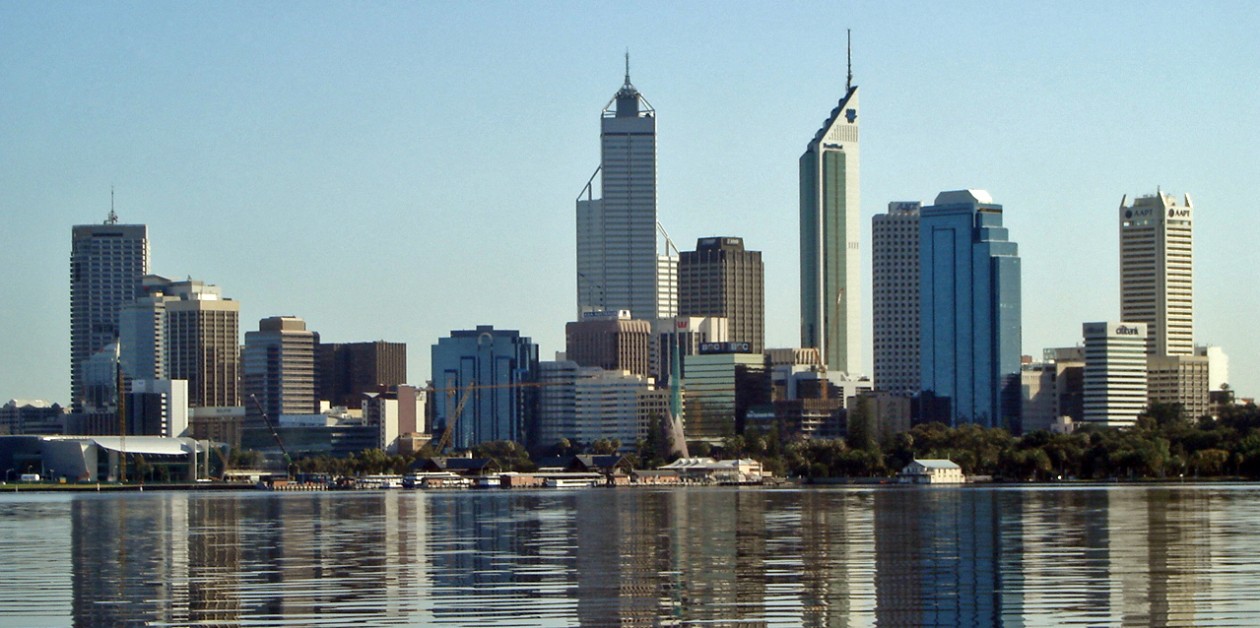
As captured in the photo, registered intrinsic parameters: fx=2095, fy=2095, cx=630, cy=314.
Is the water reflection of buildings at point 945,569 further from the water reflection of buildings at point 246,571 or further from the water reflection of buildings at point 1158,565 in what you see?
the water reflection of buildings at point 246,571

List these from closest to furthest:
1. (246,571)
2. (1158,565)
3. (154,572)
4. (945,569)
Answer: (945,569) → (1158,565) → (246,571) → (154,572)

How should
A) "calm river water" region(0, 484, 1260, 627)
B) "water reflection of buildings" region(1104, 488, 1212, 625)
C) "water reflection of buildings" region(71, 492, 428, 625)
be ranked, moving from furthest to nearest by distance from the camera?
"water reflection of buildings" region(71, 492, 428, 625) < "calm river water" region(0, 484, 1260, 627) < "water reflection of buildings" region(1104, 488, 1212, 625)

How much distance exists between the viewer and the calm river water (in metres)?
40.2

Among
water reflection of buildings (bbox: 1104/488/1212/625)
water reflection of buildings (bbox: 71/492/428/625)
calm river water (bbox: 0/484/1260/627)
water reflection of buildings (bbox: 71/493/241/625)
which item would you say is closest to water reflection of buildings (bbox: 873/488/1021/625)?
calm river water (bbox: 0/484/1260/627)

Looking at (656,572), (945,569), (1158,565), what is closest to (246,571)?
(656,572)

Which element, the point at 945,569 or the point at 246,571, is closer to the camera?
the point at 945,569

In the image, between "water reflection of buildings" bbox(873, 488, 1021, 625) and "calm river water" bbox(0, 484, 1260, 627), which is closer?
"water reflection of buildings" bbox(873, 488, 1021, 625)

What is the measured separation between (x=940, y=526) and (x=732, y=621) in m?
41.9

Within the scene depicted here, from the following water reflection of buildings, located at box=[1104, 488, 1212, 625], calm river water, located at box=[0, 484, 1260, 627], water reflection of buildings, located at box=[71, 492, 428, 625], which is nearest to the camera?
water reflection of buildings, located at box=[1104, 488, 1212, 625]

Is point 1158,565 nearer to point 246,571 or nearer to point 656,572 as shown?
point 656,572

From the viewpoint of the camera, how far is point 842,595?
43.3 metres

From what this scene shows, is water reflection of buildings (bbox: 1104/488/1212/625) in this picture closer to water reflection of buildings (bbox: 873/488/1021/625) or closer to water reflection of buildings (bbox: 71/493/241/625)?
water reflection of buildings (bbox: 873/488/1021/625)

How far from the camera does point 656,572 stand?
51.1 metres

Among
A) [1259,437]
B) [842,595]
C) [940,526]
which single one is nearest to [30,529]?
[940,526]
